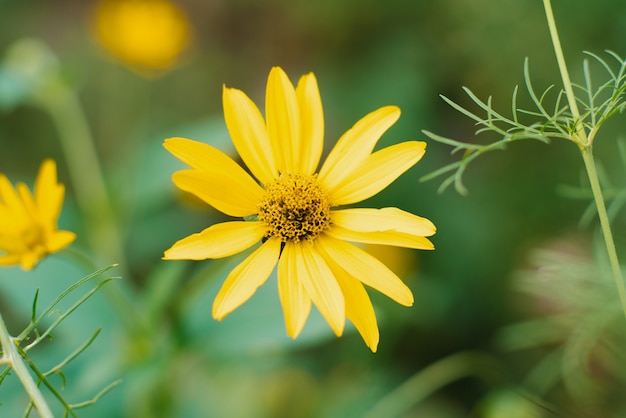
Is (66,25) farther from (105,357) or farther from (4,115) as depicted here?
(105,357)

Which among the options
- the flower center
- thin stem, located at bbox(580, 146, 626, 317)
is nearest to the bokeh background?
the flower center

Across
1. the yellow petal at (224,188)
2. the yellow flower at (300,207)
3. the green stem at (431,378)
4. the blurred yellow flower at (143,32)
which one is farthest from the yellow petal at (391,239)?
the blurred yellow flower at (143,32)

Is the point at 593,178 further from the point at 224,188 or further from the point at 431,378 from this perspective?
the point at 431,378

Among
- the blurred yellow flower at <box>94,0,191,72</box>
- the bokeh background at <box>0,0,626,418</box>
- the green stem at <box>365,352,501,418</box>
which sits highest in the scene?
the blurred yellow flower at <box>94,0,191,72</box>

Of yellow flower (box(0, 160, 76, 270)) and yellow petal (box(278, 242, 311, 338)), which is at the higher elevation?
yellow flower (box(0, 160, 76, 270))

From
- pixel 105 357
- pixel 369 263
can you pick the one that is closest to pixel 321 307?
pixel 369 263

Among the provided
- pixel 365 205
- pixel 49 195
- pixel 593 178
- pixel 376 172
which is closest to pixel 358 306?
pixel 376 172

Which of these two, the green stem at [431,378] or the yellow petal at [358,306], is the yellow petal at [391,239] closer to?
the yellow petal at [358,306]

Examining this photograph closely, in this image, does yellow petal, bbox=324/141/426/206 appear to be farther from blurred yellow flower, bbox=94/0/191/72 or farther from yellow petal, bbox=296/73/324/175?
blurred yellow flower, bbox=94/0/191/72

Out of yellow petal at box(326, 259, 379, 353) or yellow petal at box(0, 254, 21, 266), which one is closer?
yellow petal at box(326, 259, 379, 353)
